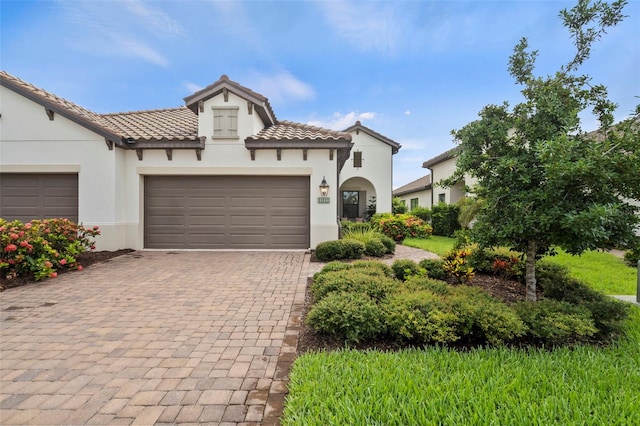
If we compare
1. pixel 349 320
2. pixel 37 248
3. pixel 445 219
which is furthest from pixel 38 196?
pixel 445 219

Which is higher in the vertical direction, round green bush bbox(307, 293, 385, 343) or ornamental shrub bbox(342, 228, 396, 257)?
ornamental shrub bbox(342, 228, 396, 257)

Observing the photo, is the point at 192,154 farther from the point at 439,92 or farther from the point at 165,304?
the point at 439,92

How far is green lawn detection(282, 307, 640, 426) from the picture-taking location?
2.00 metres

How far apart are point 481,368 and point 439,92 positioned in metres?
10.2

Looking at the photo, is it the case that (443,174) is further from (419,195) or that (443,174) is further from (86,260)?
(86,260)

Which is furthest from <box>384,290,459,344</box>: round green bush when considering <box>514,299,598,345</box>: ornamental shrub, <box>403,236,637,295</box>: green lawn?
<box>403,236,637,295</box>: green lawn

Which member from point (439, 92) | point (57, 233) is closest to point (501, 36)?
point (439, 92)

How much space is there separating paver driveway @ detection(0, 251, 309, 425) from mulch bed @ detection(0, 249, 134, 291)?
13.5 inches

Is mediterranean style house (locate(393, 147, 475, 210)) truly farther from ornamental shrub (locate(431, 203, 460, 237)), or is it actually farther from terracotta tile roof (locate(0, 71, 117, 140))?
terracotta tile roof (locate(0, 71, 117, 140))

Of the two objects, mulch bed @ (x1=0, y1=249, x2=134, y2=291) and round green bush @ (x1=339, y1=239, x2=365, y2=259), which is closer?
mulch bed @ (x1=0, y1=249, x2=134, y2=291)

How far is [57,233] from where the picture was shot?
6.86 metres

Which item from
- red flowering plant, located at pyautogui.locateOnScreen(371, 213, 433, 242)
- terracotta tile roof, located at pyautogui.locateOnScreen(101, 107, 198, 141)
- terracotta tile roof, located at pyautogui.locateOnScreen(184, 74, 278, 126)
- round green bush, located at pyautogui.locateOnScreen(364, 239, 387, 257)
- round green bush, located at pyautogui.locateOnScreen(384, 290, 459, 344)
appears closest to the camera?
round green bush, located at pyautogui.locateOnScreen(384, 290, 459, 344)

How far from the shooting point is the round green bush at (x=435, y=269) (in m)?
5.68

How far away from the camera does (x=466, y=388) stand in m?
2.29
